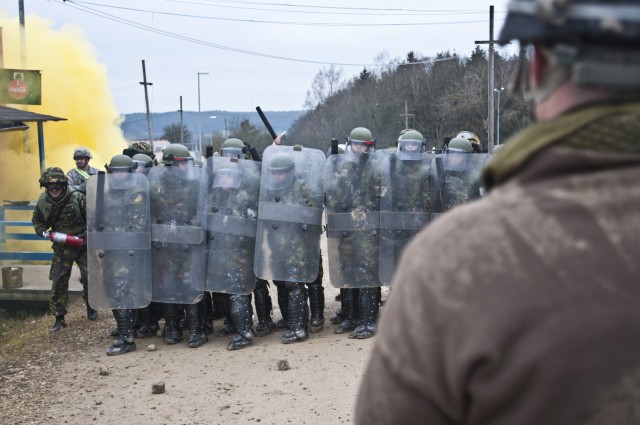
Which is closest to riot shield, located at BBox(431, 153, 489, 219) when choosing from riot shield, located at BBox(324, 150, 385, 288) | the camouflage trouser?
riot shield, located at BBox(324, 150, 385, 288)

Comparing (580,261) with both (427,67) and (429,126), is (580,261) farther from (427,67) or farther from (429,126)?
(427,67)

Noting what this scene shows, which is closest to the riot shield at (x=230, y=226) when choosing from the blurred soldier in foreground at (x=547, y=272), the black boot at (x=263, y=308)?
the black boot at (x=263, y=308)

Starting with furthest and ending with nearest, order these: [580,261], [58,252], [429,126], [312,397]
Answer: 1. [429,126]
2. [58,252]
3. [312,397]
4. [580,261]

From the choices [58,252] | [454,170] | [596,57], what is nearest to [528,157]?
[596,57]

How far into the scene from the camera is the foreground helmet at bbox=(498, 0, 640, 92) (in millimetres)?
1178

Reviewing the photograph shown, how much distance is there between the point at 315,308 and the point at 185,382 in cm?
219

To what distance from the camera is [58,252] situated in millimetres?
9547

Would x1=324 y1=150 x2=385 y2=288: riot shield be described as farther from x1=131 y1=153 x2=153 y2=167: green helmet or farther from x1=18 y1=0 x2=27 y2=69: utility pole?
x1=18 y1=0 x2=27 y2=69: utility pole

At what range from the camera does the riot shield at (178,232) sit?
8141 mm

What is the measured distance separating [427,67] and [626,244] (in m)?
55.2

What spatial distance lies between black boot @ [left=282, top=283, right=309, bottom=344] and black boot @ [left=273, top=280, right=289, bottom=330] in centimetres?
16

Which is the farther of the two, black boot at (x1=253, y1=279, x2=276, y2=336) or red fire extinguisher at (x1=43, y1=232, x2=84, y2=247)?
red fire extinguisher at (x1=43, y1=232, x2=84, y2=247)

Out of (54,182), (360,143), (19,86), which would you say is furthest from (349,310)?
(19,86)

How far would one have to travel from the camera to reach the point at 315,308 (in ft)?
28.7
